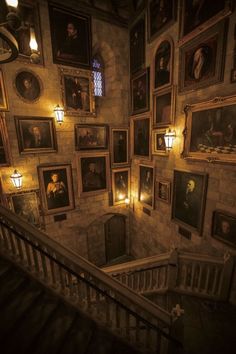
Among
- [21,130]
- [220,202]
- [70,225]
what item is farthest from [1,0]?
[70,225]

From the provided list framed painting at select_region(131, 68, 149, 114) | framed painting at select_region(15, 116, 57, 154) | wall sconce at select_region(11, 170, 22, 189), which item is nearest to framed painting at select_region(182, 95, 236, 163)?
framed painting at select_region(131, 68, 149, 114)

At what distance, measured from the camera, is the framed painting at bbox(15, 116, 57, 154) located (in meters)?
5.54

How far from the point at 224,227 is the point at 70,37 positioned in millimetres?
7672

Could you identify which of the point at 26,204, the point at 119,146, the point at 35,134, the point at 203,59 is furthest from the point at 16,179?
the point at 203,59

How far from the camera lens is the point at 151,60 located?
228 inches

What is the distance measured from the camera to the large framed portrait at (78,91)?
605cm

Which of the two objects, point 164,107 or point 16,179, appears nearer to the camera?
point 16,179

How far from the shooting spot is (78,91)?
247 inches

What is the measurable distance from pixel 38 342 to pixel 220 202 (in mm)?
4514

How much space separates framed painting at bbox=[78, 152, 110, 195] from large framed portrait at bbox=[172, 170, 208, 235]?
2.97 meters

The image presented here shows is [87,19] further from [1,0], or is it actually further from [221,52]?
[1,0]

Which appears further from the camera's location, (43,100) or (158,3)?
(43,100)

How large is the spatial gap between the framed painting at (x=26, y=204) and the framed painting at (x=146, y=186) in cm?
404

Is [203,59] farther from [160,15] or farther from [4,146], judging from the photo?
[4,146]
